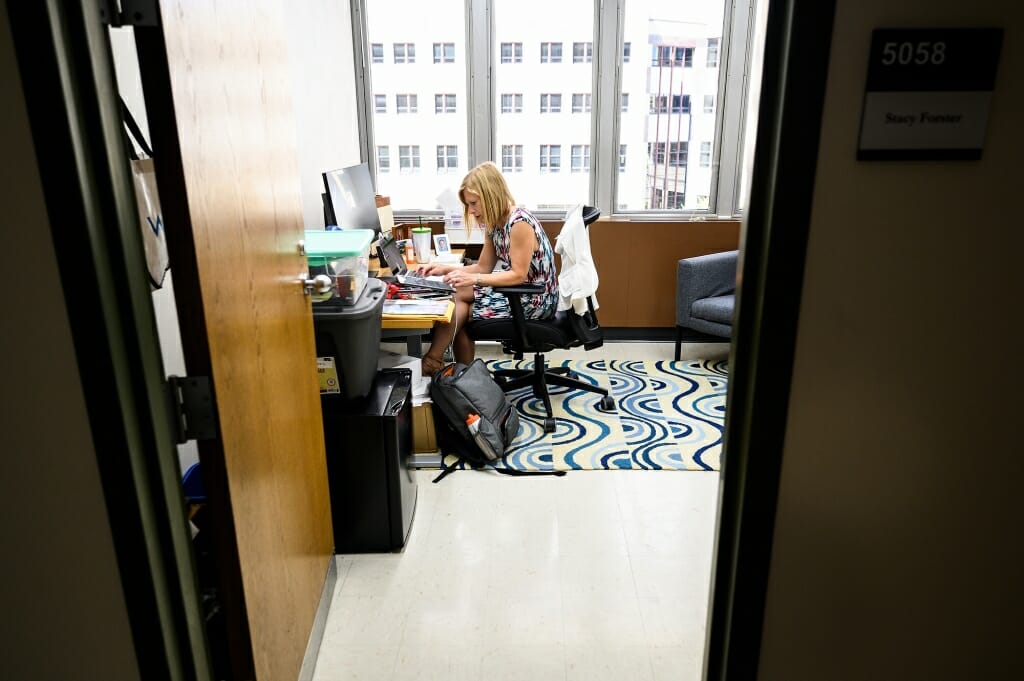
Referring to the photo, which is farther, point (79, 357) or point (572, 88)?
point (572, 88)

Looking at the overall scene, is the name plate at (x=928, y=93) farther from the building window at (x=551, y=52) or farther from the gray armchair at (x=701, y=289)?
the building window at (x=551, y=52)

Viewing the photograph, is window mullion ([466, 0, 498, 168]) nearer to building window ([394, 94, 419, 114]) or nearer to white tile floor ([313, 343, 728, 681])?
building window ([394, 94, 419, 114])

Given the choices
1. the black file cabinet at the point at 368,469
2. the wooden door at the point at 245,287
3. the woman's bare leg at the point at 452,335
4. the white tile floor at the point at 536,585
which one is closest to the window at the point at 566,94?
the woman's bare leg at the point at 452,335

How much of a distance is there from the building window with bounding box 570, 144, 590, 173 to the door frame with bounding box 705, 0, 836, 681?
3566 mm

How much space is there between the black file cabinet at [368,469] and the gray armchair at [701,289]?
7.60 ft

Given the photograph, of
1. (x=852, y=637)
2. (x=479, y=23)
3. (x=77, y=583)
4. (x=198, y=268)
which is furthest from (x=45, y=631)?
(x=479, y=23)

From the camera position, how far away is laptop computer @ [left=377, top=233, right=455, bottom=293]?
3000 millimetres

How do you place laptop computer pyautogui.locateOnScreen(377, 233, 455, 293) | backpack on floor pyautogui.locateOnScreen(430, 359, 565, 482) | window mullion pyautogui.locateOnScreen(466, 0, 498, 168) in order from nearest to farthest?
1. backpack on floor pyautogui.locateOnScreen(430, 359, 565, 482)
2. laptop computer pyautogui.locateOnScreen(377, 233, 455, 293)
3. window mullion pyautogui.locateOnScreen(466, 0, 498, 168)

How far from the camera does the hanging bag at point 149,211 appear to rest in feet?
3.64

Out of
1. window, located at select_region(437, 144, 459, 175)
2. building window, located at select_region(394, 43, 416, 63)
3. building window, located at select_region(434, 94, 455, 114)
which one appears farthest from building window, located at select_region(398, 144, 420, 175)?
building window, located at select_region(394, 43, 416, 63)

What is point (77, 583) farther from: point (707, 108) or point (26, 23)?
point (707, 108)

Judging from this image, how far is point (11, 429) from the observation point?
1059 mm

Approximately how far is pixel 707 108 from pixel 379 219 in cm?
223

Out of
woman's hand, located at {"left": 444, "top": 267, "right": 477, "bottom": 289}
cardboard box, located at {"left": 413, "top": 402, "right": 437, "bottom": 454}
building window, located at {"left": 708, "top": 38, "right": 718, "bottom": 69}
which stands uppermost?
building window, located at {"left": 708, "top": 38, "right": 718, "bottom": 69}
